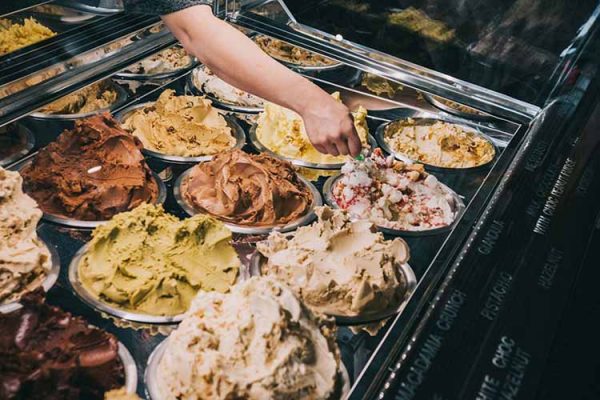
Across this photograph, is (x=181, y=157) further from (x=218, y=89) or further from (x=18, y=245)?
(x=18, y=245)

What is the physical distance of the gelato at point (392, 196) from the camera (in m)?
2.56

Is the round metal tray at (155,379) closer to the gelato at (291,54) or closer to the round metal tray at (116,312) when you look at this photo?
the round metal tray at (116,312)

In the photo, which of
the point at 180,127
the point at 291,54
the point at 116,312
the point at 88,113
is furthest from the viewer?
the point at 291,54

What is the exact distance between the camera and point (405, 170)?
9.20 ft

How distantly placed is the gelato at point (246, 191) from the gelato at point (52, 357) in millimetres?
861

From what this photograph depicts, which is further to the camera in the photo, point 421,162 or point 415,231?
point 421,162

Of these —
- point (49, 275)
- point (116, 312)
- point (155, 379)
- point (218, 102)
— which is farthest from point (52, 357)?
point (218, 102)

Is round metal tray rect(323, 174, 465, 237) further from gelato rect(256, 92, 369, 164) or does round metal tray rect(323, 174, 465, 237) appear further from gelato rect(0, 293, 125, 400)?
gelato rect(0, 293, 125, 400)

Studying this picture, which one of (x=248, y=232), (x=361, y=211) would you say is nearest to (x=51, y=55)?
(x=248, y=232)

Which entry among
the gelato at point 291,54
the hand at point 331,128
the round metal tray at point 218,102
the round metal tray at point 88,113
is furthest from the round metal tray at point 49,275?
the gelato at point 291,54

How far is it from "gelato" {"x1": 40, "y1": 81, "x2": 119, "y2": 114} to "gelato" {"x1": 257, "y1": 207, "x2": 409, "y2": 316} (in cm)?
101

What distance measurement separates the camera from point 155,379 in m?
1.65

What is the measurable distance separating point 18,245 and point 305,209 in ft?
3.49

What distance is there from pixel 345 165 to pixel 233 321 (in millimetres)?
1241
